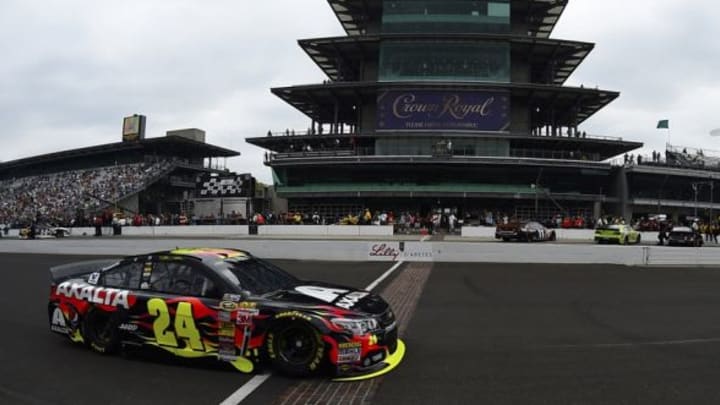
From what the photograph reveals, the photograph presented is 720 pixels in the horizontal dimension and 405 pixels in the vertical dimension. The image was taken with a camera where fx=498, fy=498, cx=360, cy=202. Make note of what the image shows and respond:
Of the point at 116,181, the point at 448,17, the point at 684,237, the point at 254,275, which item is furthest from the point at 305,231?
the point at 116,181

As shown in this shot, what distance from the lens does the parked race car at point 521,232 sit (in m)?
27.0

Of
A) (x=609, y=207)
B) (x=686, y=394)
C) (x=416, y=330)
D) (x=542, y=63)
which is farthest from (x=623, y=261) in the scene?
(x=542, y=63)

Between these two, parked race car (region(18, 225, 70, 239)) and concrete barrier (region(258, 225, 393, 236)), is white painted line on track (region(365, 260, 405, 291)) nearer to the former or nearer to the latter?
concrete barrier (region(258, 225, 393, 236))

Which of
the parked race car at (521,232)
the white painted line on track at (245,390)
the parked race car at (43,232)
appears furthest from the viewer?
the parked race car at (43,232)

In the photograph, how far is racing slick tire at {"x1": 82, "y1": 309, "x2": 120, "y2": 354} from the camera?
602cm

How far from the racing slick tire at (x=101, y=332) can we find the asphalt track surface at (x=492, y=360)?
14 centimetres

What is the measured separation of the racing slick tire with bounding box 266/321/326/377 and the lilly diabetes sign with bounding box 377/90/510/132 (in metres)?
46.0

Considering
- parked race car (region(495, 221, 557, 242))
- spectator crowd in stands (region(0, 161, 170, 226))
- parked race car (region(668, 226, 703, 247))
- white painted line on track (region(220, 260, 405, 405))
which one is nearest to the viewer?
white painted line on track (region(220, 260, 405, 405))

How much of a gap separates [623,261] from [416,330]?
1436 cm

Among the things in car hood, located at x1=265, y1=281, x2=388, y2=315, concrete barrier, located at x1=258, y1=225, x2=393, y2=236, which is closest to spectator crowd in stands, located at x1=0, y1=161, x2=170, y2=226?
concrete barrier, located at x1=258, y1=225, x2=393, y2=236

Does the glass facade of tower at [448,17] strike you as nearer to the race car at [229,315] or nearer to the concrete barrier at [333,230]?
the concrete barrier at [333,230]

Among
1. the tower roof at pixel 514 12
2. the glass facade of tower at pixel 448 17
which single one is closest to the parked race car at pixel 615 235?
the glass facade of tower at pixel 448 17

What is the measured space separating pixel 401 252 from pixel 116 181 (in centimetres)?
5730

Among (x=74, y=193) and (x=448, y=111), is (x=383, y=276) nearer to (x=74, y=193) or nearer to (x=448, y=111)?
(x=448, y=111)
